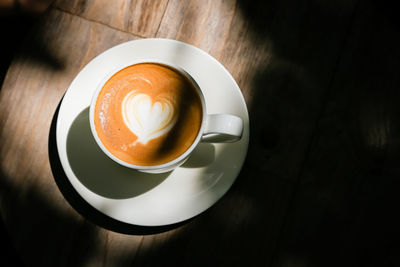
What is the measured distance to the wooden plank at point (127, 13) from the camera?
2.96 feet

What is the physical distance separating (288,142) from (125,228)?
0.51 meters

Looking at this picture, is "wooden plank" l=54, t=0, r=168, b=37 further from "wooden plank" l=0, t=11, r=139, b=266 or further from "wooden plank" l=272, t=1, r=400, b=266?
"wooden plank" l=272, t=1, r=400, b=266

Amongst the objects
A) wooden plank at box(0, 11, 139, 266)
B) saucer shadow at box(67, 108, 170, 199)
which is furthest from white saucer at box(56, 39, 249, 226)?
wooden plank at box(0, 11, 139, 266)

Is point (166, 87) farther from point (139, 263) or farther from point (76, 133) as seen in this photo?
point (139, 263)

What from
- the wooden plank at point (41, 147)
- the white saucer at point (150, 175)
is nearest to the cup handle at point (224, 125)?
the white saucer at point (150, 175)

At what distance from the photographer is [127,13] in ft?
3.00

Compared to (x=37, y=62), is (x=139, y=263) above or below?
below

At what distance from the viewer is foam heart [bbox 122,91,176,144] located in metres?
0.75

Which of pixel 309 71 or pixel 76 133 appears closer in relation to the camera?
pixel 76 133

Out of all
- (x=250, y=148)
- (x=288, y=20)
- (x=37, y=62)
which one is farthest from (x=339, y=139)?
(x=37, y=62)

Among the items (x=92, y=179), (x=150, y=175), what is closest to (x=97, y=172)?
(x=92, y=179)

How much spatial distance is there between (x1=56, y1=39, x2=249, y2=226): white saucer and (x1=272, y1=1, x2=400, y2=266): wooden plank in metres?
0.25

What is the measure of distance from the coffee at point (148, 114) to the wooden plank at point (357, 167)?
38 cm

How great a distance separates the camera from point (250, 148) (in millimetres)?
891
